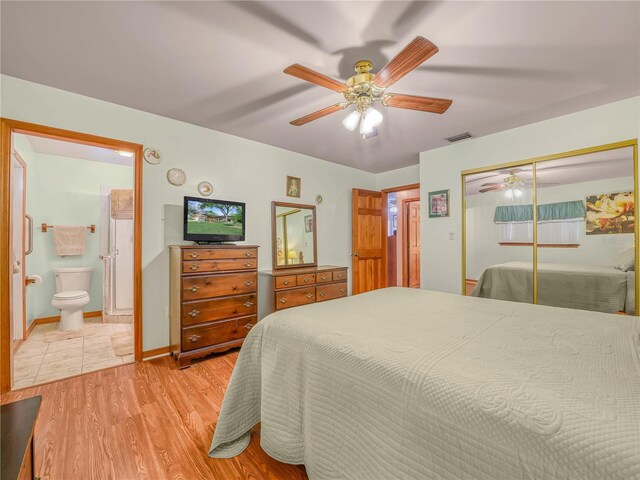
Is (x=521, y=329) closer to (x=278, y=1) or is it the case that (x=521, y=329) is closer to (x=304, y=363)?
(x=304, y=363)

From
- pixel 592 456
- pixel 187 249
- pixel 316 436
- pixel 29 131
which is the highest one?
pixel 29 131

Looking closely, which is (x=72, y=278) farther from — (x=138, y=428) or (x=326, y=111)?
(x=326, y=111)

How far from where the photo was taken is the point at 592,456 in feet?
2.05

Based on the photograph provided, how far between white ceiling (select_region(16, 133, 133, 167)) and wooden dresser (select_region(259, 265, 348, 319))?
8.80ft

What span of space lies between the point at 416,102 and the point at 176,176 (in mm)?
2444

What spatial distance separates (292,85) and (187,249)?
1723 millimetres

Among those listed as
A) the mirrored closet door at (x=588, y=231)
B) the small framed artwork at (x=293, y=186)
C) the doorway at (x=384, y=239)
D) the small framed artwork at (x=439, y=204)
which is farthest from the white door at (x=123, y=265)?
the mirrored closet door at (x=588, y=231)

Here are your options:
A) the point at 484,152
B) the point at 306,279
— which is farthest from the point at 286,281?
the point at 484,152

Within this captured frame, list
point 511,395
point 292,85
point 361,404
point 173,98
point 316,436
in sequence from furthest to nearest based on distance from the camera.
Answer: point 173,98 < point 292,85 < point 316,436 < point 361,404 < point 511,395

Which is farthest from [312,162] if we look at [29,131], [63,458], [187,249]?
[63,458]

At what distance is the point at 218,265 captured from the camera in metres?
2.79

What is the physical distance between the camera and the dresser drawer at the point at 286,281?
323 centimetres

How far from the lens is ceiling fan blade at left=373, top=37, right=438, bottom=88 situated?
4.45 feet

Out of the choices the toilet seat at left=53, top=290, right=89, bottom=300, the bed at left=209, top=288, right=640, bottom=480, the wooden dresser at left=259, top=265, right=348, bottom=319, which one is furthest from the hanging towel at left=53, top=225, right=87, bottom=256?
the bed at left=209, top=288, right=640, bottom=480
